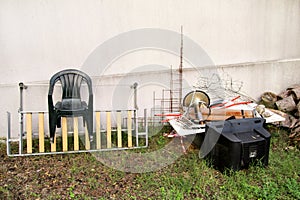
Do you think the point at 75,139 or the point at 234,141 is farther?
the point at 75,139

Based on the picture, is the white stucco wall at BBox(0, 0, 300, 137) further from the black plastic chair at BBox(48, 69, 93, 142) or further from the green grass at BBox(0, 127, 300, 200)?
the green grass at BBox(0, 127, 300, 200)

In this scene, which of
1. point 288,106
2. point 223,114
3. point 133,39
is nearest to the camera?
point 223,114

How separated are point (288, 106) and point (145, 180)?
3030 millimetres

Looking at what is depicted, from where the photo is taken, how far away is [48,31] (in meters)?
4.12

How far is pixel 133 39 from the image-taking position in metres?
4.41

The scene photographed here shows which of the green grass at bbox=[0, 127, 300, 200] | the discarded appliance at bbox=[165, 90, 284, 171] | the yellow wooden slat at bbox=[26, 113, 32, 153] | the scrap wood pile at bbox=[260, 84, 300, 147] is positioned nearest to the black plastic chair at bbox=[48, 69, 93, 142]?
the yellow wooden slat at bbox=[26, 113, 32, 153]

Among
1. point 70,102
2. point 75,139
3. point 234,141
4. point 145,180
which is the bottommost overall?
point 145,180

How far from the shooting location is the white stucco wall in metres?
4.08

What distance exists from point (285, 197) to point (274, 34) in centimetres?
327

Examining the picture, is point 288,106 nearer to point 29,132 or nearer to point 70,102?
point 70,102

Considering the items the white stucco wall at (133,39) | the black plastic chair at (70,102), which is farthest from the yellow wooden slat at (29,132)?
the white stucco wall at (133,39)

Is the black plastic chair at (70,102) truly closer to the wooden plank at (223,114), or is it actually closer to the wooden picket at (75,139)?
the wooden picket at (75,139)

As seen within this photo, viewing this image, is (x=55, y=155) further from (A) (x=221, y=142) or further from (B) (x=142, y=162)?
(A) (x=221, y=142)

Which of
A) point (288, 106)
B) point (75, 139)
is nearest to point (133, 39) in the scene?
point (75, 139)
